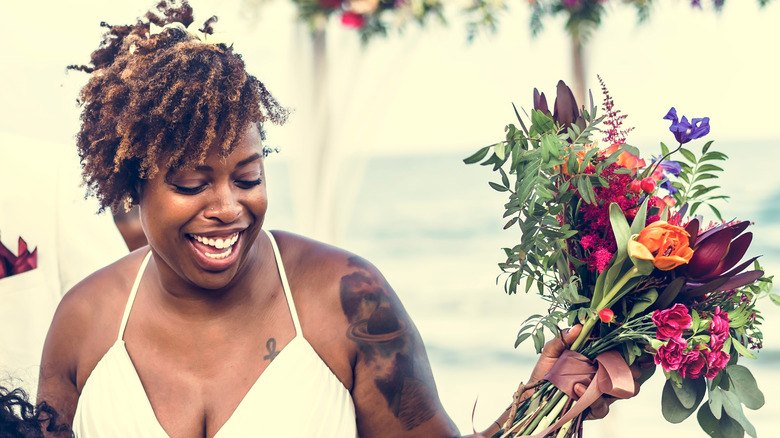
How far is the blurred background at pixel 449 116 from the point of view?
4.05m

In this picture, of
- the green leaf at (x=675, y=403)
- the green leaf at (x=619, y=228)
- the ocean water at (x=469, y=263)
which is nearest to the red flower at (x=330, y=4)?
the ocean water at (x=469, y=263)

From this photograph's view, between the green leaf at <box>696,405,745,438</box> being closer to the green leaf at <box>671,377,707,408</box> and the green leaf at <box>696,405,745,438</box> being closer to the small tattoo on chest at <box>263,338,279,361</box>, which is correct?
the green leaf at <box>671,377,707,408</box>

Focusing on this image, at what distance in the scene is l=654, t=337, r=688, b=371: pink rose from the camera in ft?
4.81

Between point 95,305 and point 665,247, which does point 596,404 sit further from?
point 95,305

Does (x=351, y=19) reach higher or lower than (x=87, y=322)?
higher

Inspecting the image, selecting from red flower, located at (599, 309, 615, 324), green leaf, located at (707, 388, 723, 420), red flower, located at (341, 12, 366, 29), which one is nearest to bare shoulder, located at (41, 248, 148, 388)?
red flower, located at (599, 309, 615, 324)

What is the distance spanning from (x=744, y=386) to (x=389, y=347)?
75 cm

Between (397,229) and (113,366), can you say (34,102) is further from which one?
(397,229)

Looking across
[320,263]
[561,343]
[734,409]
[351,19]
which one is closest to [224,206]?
[320,263]

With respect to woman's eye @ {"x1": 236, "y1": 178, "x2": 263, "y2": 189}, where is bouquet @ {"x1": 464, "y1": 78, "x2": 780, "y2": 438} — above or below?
below

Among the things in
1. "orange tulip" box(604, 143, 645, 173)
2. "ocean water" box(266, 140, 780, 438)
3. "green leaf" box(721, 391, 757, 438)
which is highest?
"orange tulip" box(604, 143, 645, 173)

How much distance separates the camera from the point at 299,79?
14.8 feet

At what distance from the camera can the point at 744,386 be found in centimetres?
158

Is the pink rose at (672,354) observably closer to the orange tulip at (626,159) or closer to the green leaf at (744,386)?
the green leaf at (744,386)
